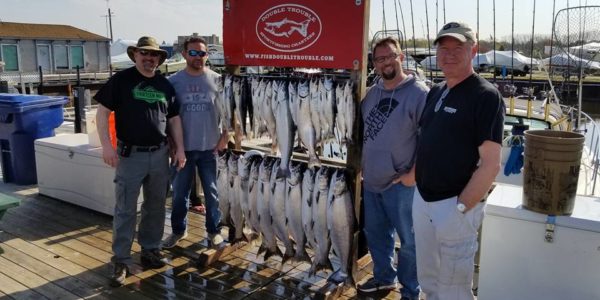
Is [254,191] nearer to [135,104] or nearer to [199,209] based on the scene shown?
[135,104]

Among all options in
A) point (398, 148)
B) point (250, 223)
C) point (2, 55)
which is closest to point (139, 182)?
point (250, 223)

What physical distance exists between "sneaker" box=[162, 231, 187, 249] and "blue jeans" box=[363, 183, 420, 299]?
1904 millimetres

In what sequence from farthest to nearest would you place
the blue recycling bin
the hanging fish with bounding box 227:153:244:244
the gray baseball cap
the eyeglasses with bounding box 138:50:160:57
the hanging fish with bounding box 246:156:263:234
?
the blue recycling bin
the hanging fish with bounding box 227:153:244:244
the hanging fish with bounding box 246:156:263:234
the eyeglasses with bounding box 138:50:160:57
the gray baseball cap

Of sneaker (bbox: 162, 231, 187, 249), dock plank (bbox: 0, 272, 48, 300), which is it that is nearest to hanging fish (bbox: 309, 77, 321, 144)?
sneaker (bbox: 162, 231, 187, 249)

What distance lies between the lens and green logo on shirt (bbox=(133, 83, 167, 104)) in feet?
11.9

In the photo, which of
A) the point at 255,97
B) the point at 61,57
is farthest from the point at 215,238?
the point at 61,57

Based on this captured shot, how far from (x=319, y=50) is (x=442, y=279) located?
6.02 ft

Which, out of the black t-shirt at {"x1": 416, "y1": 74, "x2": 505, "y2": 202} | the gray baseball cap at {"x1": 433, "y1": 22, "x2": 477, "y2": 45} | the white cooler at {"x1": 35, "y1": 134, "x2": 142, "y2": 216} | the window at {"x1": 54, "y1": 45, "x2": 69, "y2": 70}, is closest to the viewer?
the black t-shirt at {"x1": 416, "y1": 74, "x2": 505, "y2": 202}

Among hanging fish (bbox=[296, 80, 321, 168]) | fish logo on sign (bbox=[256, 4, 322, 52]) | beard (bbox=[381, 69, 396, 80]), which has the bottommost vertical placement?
hanging fish (bbox=[296, 80, 321, 168])

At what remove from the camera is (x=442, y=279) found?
2629mm

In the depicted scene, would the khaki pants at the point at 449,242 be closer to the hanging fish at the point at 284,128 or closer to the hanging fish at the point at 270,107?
the hanging fish at the point at 284,128

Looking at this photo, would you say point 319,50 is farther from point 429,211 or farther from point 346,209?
point 429,211

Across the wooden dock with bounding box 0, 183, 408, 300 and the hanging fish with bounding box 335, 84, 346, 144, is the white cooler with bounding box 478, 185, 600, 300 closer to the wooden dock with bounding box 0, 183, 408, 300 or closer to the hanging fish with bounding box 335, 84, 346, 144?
the wooden dock with bounding box 0, 183, 408, 300

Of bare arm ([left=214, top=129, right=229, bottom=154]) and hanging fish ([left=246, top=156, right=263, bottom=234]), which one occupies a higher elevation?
bare arm ([left=214, top=129, right=229, bottom=154])
